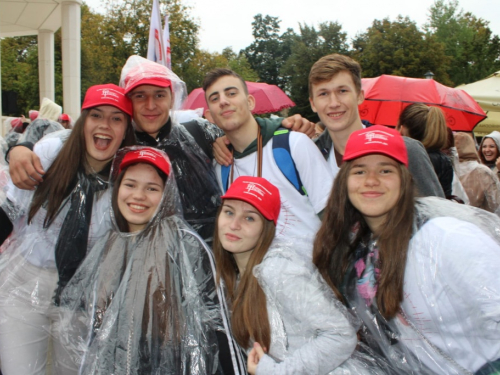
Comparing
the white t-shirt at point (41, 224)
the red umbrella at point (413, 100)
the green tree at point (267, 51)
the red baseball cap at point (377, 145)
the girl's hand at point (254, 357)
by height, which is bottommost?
the girl's hand at point (254, 357)

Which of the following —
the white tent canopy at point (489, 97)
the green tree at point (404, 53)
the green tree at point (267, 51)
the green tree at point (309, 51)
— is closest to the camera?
the white tent canopy at point (489, 97)

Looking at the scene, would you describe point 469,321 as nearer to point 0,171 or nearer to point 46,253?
point 46,253

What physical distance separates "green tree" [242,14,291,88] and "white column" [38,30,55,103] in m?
43.3

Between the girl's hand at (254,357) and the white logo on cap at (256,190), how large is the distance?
2.23 feet

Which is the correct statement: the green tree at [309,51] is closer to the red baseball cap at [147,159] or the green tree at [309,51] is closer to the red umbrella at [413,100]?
the red umbrella at [413,100]

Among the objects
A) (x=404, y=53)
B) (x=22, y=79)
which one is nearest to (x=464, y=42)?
(x=404, y=53)

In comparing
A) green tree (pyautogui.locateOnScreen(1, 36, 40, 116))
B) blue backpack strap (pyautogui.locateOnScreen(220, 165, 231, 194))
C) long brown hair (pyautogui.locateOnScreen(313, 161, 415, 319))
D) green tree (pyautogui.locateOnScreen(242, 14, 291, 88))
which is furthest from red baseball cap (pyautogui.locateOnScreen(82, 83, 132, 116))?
green tree (pyautogui.locateOnScreen(242, 14, 291, 88))

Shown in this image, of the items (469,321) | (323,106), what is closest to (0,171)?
(323,106)

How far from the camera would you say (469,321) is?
1652 millimetres

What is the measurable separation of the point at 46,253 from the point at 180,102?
4.56 ft

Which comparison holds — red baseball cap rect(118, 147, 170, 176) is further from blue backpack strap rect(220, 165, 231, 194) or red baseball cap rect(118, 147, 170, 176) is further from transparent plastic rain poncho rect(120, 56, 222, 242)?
blue backpack strap rect(220, 165, 231, 194)

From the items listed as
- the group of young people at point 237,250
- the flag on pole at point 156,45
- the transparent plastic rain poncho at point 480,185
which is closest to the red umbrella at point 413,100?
the transparent plastic rain poncho at point 480,185

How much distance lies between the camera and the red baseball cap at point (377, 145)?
6.37 ft

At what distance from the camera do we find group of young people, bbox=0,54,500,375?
1.77 m
